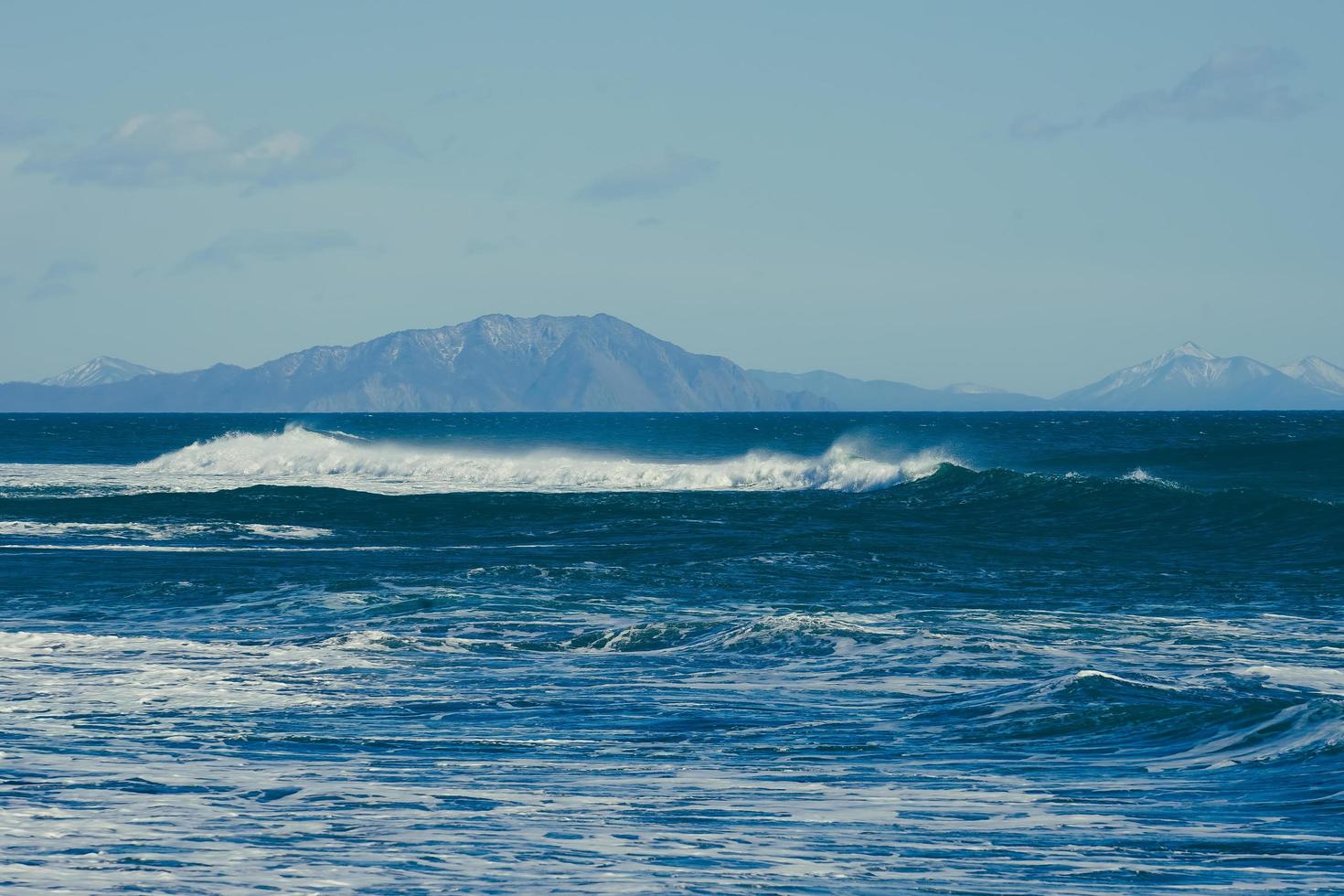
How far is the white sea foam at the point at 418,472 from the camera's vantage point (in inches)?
2183

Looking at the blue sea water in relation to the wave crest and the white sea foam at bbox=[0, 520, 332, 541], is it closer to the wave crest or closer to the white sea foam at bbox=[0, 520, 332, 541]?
the white sea foam at bbox=[0, 520, 332, 541]

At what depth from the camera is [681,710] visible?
13.0 meters

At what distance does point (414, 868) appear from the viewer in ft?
27.6

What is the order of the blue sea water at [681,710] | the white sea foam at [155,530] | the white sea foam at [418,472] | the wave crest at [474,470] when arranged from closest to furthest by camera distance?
the blue sea water at [681,710] → the white sea foam at [155,530] → the white sea foam at [418,472] → the wave crest at [474,470]

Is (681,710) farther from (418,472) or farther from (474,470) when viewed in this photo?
(418,472)

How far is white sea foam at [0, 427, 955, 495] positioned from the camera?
2183 inches

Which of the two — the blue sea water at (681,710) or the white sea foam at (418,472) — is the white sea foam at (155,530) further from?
the white sea foam at (418,472)

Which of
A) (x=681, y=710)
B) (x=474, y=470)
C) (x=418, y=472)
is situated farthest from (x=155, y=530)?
(x=418, y=472)

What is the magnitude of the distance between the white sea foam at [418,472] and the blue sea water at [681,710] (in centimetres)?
2315

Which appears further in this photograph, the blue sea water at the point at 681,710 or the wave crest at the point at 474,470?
the wave crest at the point at 474,470

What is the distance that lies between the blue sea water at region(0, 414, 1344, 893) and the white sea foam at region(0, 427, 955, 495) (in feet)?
76.0

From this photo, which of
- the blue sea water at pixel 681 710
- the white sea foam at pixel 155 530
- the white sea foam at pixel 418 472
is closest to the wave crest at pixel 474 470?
the white sea foam at pixel 418 472

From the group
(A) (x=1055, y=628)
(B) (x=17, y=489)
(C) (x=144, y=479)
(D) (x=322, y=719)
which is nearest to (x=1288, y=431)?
(C) (x=144, y=479)

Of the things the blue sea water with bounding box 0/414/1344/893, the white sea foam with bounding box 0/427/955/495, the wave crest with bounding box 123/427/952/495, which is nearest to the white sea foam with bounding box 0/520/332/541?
the blue sea water with bounding box 0/414/1344/893
